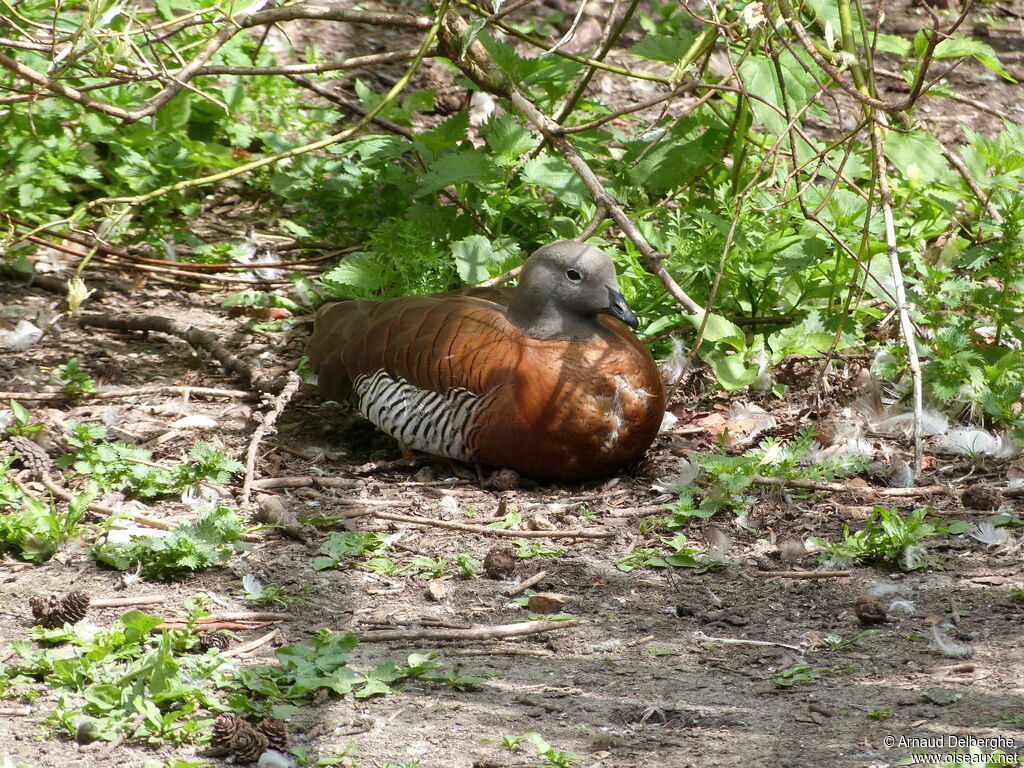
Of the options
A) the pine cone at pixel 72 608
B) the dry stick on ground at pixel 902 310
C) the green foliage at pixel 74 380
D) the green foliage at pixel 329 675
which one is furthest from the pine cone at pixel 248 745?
the green foliage at pixel 74 380

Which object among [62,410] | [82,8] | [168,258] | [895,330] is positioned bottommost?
[62,410]

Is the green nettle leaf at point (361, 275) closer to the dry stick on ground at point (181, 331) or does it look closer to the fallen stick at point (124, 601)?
the dry stick on ground at point (181, 331)

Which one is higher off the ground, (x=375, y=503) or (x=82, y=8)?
(x=82, y=8)

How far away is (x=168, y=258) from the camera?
6.95 meters

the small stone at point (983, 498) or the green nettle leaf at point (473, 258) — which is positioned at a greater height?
the green nettle leaf at point (473, 258)

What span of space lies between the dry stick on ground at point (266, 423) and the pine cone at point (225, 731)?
177 centimetres

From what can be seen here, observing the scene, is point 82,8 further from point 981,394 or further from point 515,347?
point 981,394

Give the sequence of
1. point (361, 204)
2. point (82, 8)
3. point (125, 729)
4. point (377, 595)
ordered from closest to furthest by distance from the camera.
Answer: point (125, 729) < point (377, 595) < point (361, 204) < point (82, 8)

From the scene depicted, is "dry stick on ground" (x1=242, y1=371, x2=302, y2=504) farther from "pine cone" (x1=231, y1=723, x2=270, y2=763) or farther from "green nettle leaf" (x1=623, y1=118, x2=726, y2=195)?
"green nettle leaf" (x1=623, y1=118, x2=726, y2=195)

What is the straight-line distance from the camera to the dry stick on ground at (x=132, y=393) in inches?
215

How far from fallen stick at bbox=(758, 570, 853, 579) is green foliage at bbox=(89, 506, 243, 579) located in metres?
1.89

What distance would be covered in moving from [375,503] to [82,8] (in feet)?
16.4

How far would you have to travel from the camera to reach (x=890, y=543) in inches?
159

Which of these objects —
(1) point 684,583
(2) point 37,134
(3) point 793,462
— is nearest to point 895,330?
(3) point 793,462
